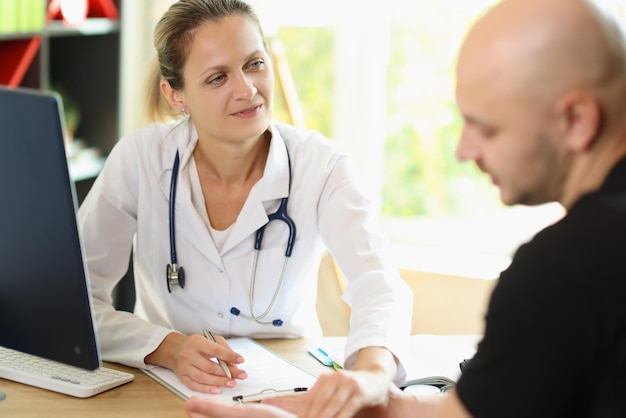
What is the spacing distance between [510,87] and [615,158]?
5.9 inches

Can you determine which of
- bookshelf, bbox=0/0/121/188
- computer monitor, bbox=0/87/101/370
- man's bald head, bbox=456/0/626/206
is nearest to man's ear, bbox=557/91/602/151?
man's bald head, bbox=456/0/626/206

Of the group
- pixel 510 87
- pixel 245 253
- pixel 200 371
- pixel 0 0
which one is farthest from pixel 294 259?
pixel 0 0

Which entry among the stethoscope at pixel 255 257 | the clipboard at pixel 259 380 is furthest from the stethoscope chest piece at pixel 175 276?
the clipboard at pixel 259 380

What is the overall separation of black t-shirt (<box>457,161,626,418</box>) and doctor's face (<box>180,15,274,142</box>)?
3.49 feet

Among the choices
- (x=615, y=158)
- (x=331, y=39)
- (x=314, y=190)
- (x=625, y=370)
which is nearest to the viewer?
(x=625, y=370)

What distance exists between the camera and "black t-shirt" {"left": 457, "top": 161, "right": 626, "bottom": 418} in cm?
93

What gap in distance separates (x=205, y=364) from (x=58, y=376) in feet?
0.85

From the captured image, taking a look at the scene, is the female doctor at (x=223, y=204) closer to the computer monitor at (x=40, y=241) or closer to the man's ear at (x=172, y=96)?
the man's ear at (x=172, y=96)

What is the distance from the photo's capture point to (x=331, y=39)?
3492 millimetres

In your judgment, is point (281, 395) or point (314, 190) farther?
point (314, 190)

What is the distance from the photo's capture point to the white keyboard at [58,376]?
152cm

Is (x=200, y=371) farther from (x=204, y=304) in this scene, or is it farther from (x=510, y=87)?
(x=510, y=87)

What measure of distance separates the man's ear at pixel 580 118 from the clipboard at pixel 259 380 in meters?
0.71

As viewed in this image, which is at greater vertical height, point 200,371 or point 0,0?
point 0,0
